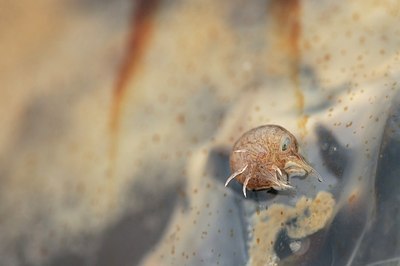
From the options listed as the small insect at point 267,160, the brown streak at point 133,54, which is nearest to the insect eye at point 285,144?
the small insect at point 267,160

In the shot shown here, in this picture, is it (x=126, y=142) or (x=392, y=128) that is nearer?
(x=392, y=128)

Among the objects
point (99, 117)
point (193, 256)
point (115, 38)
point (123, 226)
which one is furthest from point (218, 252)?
point (115, 38)

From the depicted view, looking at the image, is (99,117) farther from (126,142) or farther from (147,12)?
(147,12)

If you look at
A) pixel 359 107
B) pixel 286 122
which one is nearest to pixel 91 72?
pixel 286 122

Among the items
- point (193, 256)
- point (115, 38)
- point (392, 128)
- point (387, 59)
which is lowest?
point (193, 256)

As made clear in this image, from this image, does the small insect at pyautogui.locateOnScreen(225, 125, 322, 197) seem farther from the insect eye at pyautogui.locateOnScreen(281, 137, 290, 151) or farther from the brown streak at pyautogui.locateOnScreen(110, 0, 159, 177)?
the brown streak at pyautogui.locateOnScreen(110, 0, 159, 177)

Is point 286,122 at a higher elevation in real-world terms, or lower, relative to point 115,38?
lower
